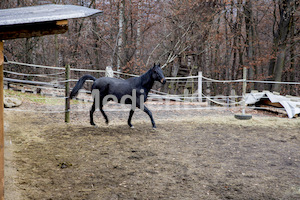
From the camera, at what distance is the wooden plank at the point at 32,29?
2.00 m

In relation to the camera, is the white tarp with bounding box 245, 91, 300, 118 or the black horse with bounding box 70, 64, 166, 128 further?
the white tarp with bounding box 245, 91, 300, 118

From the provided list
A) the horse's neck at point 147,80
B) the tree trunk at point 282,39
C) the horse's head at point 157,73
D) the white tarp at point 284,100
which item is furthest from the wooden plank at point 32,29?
the tree trunk at point 282,39

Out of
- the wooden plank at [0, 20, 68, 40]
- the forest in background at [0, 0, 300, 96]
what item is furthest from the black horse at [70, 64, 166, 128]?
the forest in background at [0, 0, 300, 96]

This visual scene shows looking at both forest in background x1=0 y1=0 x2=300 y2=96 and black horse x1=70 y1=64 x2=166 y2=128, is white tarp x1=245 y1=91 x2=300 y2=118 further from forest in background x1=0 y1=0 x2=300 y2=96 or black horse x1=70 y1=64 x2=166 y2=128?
black horse x1=70 y1=64 x2=166 y2=128

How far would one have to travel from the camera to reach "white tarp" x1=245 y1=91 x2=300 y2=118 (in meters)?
7.66

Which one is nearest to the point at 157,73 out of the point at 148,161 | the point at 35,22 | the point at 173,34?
the point at 148,161

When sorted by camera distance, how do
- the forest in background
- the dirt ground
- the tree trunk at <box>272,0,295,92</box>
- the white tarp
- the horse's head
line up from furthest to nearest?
1. the forest in background
2. the tree trunk at <box>272,0,295,92</box>
3. the white tarp
4. the horse's head
5. the dirt ground

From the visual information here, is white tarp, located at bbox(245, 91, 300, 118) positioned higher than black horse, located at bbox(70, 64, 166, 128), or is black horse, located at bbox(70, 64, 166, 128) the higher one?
black horse, located at bbox(70, 64, 166, 128)

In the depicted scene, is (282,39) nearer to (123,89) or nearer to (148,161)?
(123,89)

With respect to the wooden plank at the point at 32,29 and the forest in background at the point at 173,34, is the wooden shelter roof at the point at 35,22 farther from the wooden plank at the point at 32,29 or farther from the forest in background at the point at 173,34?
the forest in background at the point at 173,34

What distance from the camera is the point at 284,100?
8.29 m

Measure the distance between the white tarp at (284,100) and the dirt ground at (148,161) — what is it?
1.83 m

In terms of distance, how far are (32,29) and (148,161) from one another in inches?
90.3

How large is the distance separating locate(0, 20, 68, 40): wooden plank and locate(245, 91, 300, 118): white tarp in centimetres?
762
